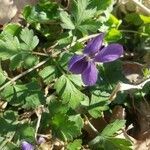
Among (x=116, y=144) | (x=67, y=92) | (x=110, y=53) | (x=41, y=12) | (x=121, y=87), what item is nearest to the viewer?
(x=110, y=53)

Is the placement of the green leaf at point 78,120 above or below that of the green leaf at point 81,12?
below

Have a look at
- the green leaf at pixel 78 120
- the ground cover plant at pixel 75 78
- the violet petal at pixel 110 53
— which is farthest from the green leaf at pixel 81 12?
the green leaf at pixel 78 120

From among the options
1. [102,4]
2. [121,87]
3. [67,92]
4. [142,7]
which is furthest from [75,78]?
[142,7]

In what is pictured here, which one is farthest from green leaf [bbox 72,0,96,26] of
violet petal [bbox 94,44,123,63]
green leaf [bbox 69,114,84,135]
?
green leaf [bbox 69,114,84,135]

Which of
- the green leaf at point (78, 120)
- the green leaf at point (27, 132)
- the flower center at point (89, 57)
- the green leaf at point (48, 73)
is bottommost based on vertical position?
the green leaf at point (78, 120)

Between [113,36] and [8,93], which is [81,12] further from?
[8,93]

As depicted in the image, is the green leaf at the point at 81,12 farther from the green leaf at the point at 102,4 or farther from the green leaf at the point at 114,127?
the green leaf at the point at 114,127

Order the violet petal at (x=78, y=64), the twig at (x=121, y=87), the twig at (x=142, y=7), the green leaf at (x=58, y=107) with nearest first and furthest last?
the violet petal at (x=78, y=64), the green leaf at (x=58, y=107), the twig at (x=121, y=87), the twig at (x=142, y=7)

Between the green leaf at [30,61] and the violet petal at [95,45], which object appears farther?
the green leaf at [30,61]

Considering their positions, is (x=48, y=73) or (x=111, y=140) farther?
(x=111, y=140)

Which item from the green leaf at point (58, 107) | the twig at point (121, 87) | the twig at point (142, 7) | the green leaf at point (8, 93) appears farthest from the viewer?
the twig at point (142, 7)
